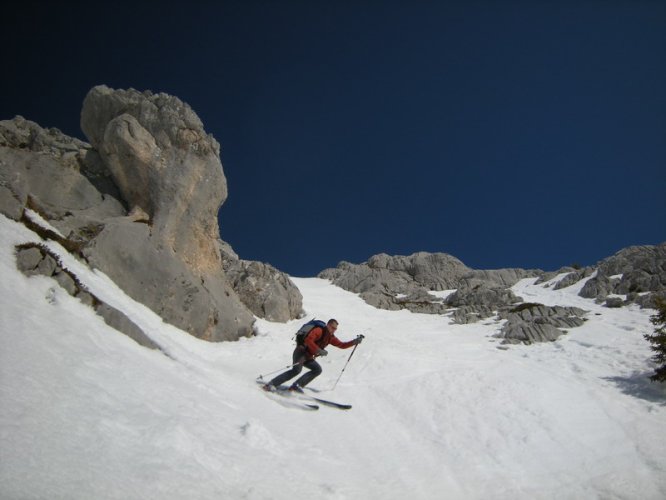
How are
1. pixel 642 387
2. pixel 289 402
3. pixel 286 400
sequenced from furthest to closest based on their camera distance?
1. pixel 642 387
2. pixel 286 400
3. pixel 289 402

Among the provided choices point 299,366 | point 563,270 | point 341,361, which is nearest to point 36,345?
point 299,366

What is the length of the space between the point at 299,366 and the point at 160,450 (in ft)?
22.2

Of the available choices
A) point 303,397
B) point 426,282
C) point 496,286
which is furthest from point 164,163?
point 426,282

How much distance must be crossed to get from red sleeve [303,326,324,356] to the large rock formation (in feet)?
27.2

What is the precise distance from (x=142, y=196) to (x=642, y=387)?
24.7 m

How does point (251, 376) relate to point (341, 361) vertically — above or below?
below

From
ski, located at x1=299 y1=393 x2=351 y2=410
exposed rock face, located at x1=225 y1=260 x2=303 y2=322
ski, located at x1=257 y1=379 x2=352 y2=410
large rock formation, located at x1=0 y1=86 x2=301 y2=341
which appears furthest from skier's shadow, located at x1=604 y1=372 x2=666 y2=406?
exposed rock face, located at x1=225 y1=260 x2=303 y2=322

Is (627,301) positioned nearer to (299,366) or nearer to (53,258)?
(299,366)

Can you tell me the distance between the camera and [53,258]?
10.8 m

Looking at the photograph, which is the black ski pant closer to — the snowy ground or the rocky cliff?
the snowy ground

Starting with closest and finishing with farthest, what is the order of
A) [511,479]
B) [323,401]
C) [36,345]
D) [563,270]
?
[36,345], [511,479], [323,401], [563,270]

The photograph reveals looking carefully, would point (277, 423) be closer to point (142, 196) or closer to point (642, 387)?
point (642, 387)

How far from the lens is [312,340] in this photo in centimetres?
1223

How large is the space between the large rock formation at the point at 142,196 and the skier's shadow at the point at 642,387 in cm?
1724
